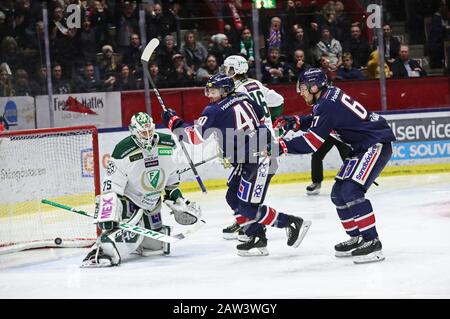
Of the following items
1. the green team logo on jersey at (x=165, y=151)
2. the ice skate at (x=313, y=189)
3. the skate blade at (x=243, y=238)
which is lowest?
the ice skate at (x=313, y=189)

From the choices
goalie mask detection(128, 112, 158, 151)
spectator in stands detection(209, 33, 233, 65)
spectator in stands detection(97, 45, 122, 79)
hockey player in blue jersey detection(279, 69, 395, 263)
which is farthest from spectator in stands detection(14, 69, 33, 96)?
hockey player in blue jersey detection(279, 69, 395, 263)

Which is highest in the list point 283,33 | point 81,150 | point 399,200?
point 283,33

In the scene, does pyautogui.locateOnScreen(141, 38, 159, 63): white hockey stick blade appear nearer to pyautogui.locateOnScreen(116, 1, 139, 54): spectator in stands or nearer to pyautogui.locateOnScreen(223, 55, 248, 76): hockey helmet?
pyautogui.locateOnScreen(223, 55, 248, 76): hockey helmet

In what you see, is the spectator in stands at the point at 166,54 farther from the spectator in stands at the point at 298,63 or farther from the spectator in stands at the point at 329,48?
the spectator in stands at the point at 329,48

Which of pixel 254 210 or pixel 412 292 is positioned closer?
pixel 412 292

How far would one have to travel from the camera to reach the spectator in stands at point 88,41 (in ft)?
34.2

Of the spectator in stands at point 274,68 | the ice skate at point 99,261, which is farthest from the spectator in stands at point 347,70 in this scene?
the ice skate at point 99,261

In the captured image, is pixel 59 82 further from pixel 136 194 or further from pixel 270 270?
pixel 270 270

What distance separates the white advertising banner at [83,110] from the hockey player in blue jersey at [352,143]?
435cm

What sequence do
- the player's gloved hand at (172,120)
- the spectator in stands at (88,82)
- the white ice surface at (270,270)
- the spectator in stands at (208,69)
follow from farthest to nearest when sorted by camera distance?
the spectator in stands at (208,69), the spectator in stands at (88,82), the player's gloved hand at (172,120), the white ice surface at (270,270)

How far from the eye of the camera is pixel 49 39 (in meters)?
10.2

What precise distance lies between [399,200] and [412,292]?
3.79 metres
